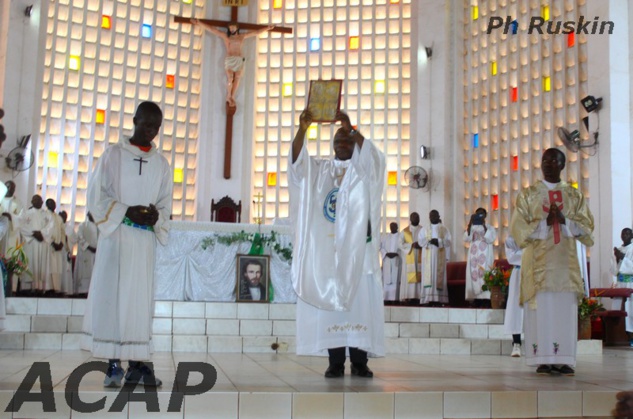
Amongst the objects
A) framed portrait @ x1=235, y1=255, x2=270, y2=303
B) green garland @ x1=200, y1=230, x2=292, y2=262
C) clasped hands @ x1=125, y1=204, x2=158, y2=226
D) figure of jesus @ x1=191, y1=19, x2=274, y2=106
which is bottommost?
framed portrait @ x1=235, y1=255, x2=270, y2=303

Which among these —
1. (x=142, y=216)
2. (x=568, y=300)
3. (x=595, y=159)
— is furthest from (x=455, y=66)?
(x=142, y=216)

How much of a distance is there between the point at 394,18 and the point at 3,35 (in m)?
8.33

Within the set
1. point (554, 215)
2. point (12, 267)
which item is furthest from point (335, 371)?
point (12, 267)

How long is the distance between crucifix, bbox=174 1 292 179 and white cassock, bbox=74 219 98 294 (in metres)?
4.41

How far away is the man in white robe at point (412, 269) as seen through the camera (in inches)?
554

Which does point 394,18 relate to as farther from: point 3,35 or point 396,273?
point 3,35

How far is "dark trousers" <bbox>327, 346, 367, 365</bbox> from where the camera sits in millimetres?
5996

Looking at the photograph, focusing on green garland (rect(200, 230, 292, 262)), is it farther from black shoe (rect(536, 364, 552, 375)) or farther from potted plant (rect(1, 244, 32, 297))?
black shoe (rect(536, 364, 552, 375))

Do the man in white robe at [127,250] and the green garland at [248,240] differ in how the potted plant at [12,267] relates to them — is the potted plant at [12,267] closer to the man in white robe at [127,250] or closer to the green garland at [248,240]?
the green garland at [248,240]

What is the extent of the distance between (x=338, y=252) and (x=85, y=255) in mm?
8542

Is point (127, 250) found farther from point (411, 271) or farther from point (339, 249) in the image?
point (411, 271)

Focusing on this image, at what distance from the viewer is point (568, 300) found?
22.1 feet

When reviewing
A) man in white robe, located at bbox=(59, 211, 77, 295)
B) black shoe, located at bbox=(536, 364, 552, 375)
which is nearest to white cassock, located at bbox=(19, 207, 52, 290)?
man in white robe, located at bbox=(59, 211, 77, 295)

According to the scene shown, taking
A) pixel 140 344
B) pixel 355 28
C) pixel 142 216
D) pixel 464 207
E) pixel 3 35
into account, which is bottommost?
pixel 140 344
